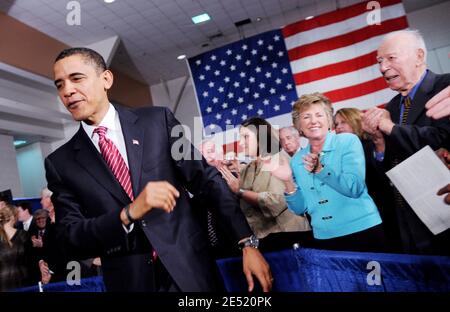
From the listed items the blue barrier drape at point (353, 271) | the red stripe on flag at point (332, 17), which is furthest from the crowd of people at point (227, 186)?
the red stripe on flag at point (332, 17)

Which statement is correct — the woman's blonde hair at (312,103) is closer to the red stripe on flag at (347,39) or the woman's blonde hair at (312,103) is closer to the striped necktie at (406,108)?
the striped necktie at (406,108)

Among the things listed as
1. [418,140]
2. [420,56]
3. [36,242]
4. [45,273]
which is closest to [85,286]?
[45,273]

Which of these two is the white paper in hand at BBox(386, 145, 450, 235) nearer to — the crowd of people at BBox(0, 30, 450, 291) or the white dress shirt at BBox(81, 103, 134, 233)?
the crowd of people at BBox(0, 30, 450, 291)

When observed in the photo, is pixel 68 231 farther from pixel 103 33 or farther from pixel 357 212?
pixel 103 33

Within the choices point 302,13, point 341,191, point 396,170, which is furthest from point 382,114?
point 302,13

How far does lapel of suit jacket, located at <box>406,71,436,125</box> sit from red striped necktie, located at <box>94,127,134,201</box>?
1208 mm

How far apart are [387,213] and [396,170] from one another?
80 cm

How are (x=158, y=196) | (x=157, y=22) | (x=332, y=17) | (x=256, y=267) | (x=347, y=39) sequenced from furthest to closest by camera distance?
(x=157, y=22) → (x=332, y=17) → (x=347, y=39) → (x=256, y=267) → (x=158, y=196)

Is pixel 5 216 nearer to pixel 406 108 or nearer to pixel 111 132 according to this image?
pixel 111 132

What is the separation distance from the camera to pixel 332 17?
491 cm

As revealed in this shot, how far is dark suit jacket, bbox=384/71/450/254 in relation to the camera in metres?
1.42

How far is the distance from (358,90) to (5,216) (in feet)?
13.9

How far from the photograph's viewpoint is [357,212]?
1633 mm

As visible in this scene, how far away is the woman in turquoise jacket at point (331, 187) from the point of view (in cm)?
161
